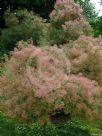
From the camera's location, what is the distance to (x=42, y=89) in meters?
14.7

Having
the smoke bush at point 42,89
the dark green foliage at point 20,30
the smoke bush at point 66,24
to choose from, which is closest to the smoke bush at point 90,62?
the smoke bush at point 42,89

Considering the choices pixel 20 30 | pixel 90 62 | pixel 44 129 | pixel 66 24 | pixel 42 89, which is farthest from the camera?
pixel 20 30

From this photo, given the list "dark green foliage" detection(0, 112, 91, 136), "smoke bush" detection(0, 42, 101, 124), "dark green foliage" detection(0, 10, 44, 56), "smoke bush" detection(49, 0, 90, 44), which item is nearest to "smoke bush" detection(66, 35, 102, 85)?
"smoke bush" detection(0, 42, 101, 124)

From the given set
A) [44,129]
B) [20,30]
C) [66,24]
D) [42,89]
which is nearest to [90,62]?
[44,129]

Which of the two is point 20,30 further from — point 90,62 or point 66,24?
point 90,62

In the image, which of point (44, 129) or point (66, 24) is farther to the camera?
point (66, 24)

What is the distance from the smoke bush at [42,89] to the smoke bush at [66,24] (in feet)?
13.0

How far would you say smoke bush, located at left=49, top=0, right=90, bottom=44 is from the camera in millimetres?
20000

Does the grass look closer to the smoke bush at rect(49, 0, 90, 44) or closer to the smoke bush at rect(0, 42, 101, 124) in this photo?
the smoke bush at rect(0, 42, 101, 124)

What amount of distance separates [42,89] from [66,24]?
233 inches

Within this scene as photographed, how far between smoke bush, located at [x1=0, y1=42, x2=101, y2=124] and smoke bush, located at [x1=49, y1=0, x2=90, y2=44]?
13.0 feet

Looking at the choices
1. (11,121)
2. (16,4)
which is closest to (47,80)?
(11,121)

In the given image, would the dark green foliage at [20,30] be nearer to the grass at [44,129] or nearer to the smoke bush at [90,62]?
the smoke bush at [90,62]

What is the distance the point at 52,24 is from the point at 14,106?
20.4 ft
